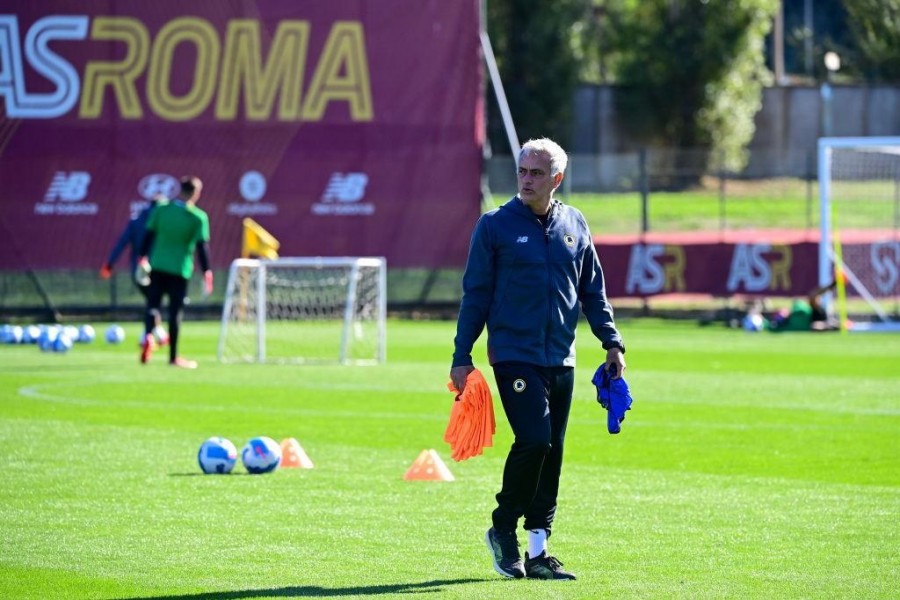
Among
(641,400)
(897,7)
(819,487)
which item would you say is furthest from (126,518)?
(897,7)

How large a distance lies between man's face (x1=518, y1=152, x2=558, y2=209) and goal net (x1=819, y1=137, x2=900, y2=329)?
21497 mm

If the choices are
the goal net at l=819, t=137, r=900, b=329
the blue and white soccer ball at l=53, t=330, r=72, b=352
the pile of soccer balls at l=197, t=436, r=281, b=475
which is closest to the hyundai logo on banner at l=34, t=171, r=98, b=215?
the blue and white soccer ball at l=53, t=330, r=72, b=352

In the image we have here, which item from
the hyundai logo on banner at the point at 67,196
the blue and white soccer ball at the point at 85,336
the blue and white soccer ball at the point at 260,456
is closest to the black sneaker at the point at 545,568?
the blue and white soccer ball at the point at 260,456

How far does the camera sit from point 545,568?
854cm

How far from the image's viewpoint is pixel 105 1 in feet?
106

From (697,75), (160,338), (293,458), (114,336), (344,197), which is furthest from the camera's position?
(697,75)

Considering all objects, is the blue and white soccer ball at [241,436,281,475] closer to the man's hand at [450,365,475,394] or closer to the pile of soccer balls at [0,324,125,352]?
the man's hand at [450,365,475,394]

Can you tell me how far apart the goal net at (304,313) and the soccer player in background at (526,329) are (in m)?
13.9

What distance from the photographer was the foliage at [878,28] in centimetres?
3531

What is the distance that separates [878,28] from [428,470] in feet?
94.2

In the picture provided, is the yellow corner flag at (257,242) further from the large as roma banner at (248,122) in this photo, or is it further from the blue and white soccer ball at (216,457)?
the blue and white soccer ball at (216,457)

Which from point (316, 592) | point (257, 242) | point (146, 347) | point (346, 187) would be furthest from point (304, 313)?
point (316, 592)

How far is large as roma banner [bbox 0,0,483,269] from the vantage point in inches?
1246

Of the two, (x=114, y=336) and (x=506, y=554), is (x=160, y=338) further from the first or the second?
(x=506, y=554)
